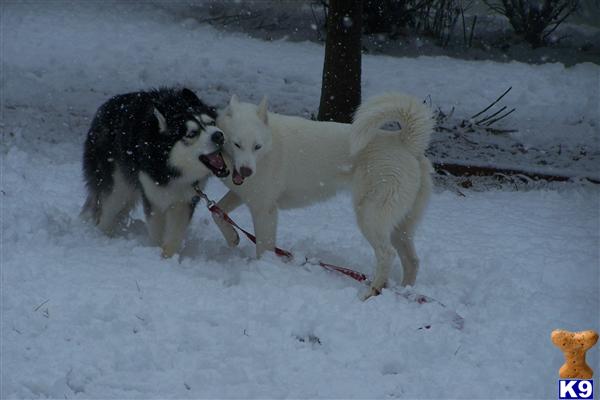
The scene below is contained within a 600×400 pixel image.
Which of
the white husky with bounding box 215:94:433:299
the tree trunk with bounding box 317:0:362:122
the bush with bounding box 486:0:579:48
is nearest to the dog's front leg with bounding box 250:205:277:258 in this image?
the white husky with bounding box 215:94:433:299

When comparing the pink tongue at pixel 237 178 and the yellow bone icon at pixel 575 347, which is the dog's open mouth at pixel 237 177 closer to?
the pink tongue at pixel 237 178

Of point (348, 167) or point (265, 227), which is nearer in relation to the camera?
point (348, 167)

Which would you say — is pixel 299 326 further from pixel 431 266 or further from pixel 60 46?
pixel 60 46

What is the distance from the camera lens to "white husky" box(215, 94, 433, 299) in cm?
427

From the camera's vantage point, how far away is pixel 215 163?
4.34 m

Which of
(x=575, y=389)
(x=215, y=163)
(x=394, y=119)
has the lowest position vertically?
(x=575, y=389)

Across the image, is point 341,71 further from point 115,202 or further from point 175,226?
point 175,226

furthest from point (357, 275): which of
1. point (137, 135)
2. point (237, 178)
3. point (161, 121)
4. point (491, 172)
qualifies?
point (491, 172)

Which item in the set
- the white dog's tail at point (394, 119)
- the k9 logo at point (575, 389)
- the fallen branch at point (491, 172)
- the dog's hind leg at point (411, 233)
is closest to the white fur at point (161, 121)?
the white dog's tail at point (394, 119)

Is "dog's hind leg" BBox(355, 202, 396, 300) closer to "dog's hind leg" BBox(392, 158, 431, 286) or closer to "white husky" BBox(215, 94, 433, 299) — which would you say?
"white husky" BBox(215, 94, 433, 299)

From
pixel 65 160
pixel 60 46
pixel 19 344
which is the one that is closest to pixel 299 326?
pixel 19 344

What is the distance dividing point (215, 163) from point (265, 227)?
0.61 metres

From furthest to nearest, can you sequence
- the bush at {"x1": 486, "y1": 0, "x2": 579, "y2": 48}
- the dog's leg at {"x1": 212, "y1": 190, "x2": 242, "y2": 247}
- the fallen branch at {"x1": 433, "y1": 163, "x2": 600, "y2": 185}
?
the bush at {"x1": 486, "y1": 0, "x2": 579, "y2": 48}, the fallen branch at {"x1": 433, "y1": 163, "x2": 600, "y2": 185}, the dog's leg at {"x1": 212, "y1": 190, "x2": 242, "y2": 247}

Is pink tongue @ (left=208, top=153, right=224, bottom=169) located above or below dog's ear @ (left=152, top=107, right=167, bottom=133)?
below
